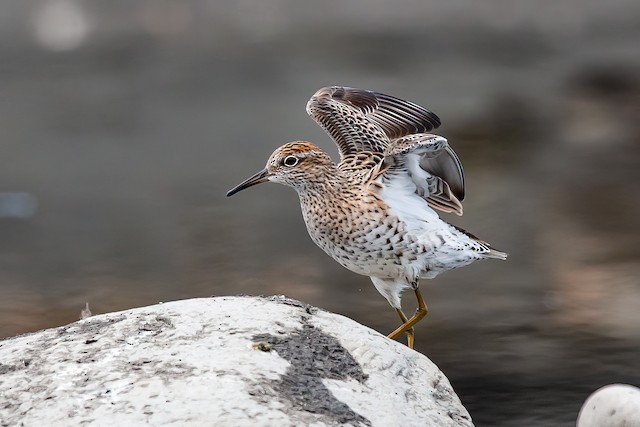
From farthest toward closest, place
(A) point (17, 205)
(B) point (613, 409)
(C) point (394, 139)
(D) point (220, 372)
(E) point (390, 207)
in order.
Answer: (A) point (17, 205), (C) point (394, 139), (E) point (390, 207), (B) point (613, 409), (D) point (220, 372)

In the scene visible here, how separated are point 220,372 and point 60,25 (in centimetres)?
1019

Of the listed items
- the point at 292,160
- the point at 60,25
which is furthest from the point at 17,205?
the point at 292,160

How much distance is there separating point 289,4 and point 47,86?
10.1 ft

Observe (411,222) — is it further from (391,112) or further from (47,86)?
(47,86)

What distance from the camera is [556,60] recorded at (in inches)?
548

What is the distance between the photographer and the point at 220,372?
429 cm

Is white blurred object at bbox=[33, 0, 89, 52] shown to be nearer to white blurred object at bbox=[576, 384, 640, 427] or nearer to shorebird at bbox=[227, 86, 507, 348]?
shorebird at bbox=[227, 86, 507, 348]

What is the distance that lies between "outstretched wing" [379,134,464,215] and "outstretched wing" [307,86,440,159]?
635 mm

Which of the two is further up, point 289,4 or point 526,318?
point 289,4

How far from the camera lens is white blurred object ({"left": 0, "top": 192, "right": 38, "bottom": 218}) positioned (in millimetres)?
10898

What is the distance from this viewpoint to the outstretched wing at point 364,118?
23.1ft

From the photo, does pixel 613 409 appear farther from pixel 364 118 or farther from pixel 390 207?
pixel 364 118

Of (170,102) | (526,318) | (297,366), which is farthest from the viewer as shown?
(170,102)

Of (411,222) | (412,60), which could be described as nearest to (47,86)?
(412,60)
